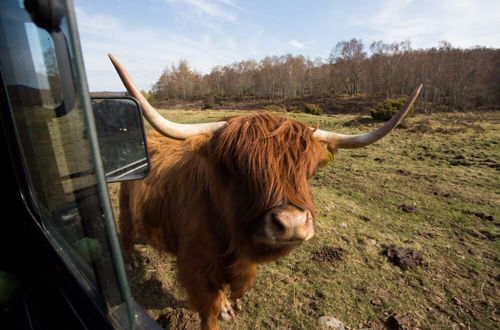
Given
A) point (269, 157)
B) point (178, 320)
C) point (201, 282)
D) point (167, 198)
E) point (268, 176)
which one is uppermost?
point (269, 157)

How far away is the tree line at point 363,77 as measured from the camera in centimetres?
2744

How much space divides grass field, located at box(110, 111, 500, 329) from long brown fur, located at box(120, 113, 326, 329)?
52 centimetres

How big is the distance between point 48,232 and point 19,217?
0.25 metres

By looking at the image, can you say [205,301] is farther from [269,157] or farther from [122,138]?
[122,138]

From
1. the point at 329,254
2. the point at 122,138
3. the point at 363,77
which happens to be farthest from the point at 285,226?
the point at 363,77

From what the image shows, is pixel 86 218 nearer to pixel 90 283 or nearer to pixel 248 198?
pixel 90 283

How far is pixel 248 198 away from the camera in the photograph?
71.4 inches

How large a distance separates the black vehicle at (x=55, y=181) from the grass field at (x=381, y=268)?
157 centimetres

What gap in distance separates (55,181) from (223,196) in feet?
3.92

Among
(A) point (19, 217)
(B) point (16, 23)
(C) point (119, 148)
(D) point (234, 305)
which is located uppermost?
(B) point (16, 23)

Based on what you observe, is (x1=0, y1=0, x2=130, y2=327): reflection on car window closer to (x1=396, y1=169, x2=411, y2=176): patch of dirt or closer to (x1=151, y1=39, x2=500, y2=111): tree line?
(x1=396, y1=169, x2=411, y2=176): patch of dirt

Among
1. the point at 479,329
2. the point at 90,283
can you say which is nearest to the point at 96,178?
the point at 90,283

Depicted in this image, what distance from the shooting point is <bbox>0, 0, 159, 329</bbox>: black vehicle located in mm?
729

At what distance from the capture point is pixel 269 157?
1.82 meters
